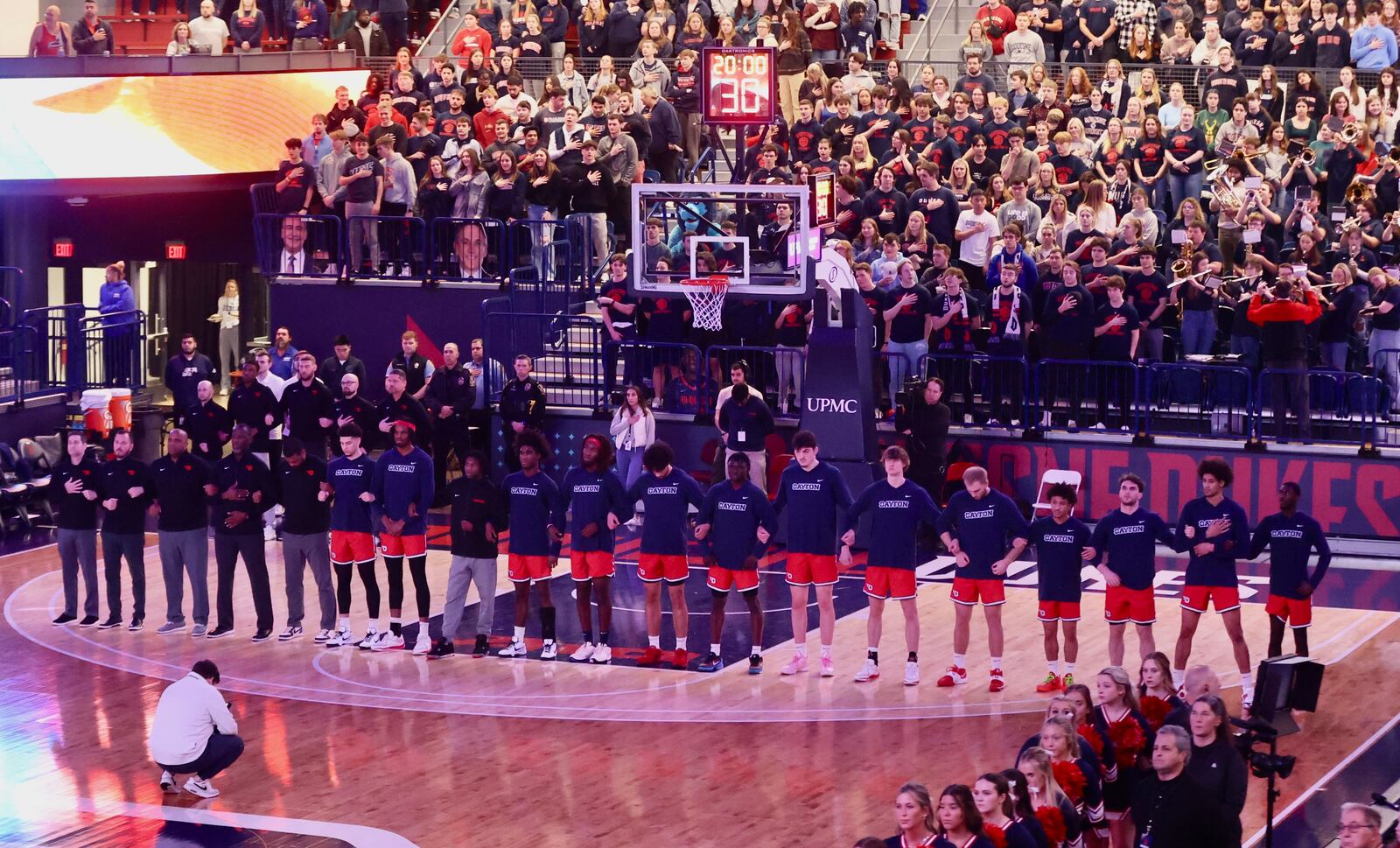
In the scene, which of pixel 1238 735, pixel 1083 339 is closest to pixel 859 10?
pixel 1083 339

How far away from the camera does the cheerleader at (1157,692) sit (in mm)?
12609

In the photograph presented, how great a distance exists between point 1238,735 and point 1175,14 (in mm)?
18245

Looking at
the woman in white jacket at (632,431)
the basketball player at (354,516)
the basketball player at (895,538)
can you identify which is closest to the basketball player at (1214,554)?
the basketball player at (895,538)

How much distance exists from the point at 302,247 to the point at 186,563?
8894 millimetres

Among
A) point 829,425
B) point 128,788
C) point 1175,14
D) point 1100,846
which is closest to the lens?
point 1100,846

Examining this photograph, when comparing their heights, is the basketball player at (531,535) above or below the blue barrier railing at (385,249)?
below

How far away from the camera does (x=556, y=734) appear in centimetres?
1592

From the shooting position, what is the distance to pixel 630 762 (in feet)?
50.0

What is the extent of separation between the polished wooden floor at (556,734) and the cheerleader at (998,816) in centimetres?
313

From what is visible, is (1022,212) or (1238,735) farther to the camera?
(1022,212)

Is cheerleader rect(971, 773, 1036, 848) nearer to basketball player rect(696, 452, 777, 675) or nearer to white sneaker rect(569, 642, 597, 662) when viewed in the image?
basketball player rect(696, 452, 777, 675)

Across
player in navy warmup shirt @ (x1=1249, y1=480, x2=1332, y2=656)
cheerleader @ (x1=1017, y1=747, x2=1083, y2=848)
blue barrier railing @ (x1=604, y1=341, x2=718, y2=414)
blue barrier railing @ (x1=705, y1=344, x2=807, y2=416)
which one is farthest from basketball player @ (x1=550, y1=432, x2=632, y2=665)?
cheerleader @ (x1=1017, y1=747, x2=1083, y2=848)

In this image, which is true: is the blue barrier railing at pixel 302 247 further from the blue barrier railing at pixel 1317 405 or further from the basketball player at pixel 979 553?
the basketball player at pixel 979 553

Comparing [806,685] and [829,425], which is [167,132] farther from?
[806,685]
